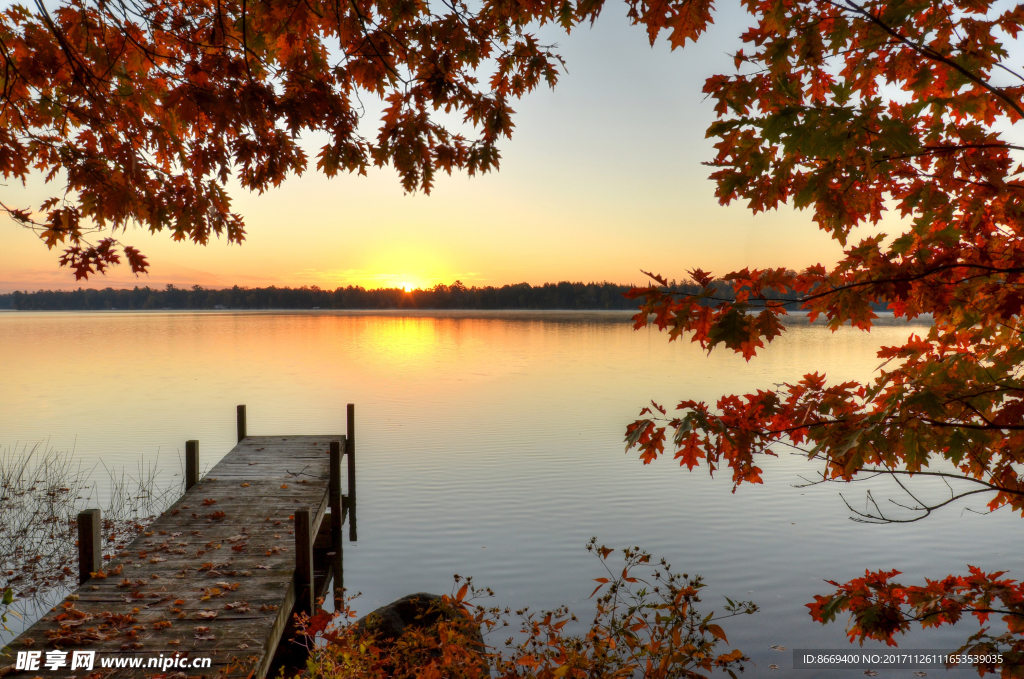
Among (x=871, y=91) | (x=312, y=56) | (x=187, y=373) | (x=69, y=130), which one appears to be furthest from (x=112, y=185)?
(x=187, y=373)

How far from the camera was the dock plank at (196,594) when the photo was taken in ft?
17.4

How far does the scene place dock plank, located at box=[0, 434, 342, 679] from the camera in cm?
529

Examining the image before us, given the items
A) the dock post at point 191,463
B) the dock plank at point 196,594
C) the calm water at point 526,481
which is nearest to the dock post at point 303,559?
the dock plank at point 196,594

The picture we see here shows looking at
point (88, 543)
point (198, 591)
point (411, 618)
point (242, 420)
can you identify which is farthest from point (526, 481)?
point (88, 543)

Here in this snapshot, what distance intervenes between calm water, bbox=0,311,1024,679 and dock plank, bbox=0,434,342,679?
8.52 feet

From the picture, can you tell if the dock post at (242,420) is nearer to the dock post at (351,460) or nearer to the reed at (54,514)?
the reed at (54,514)

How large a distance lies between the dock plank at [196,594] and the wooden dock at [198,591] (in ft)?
0.03

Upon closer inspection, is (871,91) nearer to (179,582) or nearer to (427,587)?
(179,582)

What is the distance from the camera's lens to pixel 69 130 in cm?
537

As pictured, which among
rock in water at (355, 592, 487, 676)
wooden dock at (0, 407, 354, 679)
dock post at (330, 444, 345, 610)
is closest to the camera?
wooden dock at (0, 407, 354, 679)

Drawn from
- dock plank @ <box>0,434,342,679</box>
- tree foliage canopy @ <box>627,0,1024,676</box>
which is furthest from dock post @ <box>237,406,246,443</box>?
tree foliage canopy @ <box>627,0,1024,676</box>

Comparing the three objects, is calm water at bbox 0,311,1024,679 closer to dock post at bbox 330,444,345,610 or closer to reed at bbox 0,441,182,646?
dock post at bbox 330,444,345,610

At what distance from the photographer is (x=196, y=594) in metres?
6.38

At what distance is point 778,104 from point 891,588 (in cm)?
342
